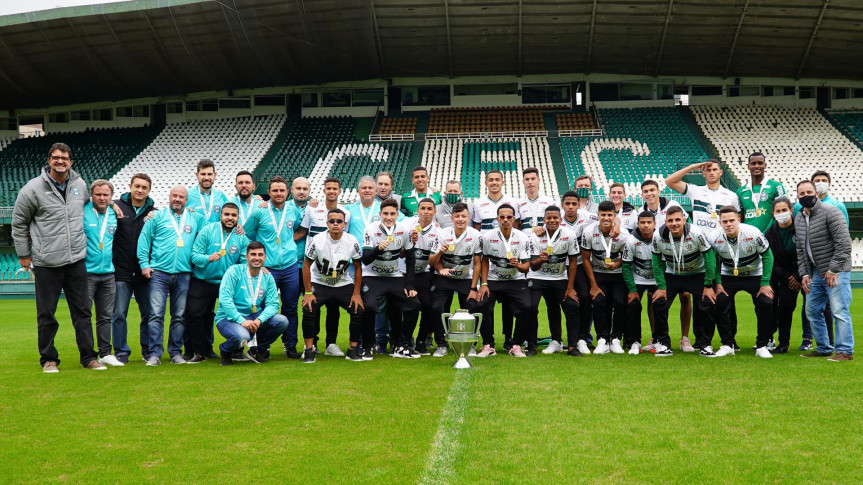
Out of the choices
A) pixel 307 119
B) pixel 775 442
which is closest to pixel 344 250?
pixel 775 442

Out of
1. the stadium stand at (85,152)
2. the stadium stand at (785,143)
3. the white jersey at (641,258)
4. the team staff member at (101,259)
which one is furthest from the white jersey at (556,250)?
the stadium stand at (85,152)

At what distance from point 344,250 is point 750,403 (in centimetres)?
454

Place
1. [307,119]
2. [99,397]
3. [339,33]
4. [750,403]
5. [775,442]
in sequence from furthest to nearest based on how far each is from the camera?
[307,119]
[339,33]
[99,397]
[750,403]
[775,442]

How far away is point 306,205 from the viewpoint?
30.7ft

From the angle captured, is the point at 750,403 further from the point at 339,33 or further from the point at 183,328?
the point at 339,33

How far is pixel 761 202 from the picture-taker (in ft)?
30.3

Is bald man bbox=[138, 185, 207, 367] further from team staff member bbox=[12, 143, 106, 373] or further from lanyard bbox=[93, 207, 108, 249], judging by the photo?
team staff member bbox=[12, 143, 106, 373]

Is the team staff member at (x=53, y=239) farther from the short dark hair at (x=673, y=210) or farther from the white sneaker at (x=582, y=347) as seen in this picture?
the short dark hair at (x=673, y=210)

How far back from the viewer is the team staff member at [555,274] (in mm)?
8586

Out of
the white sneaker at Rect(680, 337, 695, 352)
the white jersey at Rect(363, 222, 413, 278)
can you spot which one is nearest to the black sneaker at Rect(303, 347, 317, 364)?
the white jersey at Rect(363, 222, 413, 278)

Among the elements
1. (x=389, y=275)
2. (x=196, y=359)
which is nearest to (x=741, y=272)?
(x=389, y=275)

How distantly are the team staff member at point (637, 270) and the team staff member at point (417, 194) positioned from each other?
2.63 metres

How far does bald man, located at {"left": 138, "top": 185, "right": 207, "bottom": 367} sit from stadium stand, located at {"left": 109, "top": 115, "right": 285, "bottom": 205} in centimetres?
2268

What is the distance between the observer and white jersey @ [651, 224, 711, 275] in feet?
27.4
